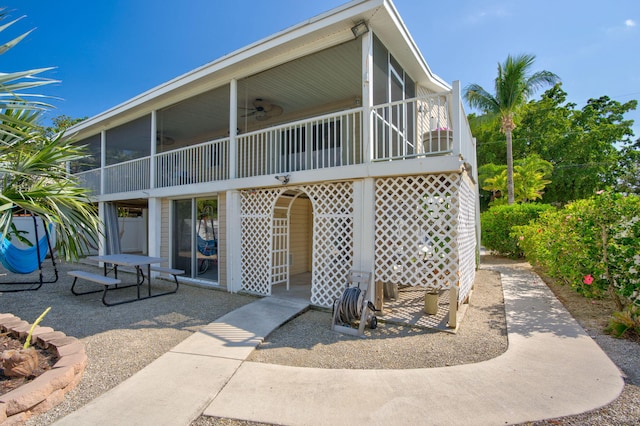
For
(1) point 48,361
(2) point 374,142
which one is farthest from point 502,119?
(1) point 48,361

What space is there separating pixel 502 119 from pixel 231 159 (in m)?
15.6

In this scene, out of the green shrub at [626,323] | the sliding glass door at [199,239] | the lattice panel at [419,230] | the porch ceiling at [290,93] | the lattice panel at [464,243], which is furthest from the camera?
the sliding glass door at [199,239]

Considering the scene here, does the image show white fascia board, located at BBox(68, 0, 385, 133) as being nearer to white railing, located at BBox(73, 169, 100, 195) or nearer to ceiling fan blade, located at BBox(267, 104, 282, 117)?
ceiling fan blade, located at BBox(267, 104, 282, 117)

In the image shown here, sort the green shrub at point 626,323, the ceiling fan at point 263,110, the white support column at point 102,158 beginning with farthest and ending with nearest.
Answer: the white support column at point 102,158 → the ceiling fan at point 263,110 → the green shrub at point 626,323

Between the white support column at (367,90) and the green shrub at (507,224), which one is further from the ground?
the white support column at (367,90)

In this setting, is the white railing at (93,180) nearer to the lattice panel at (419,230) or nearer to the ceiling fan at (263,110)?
the ceiling fan at (263,110)

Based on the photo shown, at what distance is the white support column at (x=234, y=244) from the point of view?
23.7ft

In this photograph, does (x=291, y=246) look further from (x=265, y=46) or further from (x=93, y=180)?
(x=93, y=180)

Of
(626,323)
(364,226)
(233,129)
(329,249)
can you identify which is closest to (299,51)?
(233,129)

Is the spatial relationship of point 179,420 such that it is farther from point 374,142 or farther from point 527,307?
point 527,307

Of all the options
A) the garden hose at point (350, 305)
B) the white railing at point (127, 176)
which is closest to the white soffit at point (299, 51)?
the white railing at point (127, 176)

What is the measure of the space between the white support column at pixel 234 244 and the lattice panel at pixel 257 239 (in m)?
0.07

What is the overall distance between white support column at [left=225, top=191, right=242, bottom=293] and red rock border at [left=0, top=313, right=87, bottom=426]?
3587 mm

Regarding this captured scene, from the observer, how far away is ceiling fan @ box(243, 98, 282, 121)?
9039 mm
